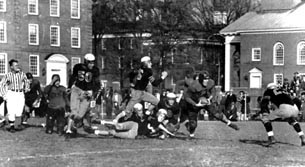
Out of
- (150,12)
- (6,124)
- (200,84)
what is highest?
(150,12)

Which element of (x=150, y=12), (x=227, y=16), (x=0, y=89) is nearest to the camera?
(x=0, y=89)

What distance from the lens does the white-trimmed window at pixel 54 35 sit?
68.9 metres

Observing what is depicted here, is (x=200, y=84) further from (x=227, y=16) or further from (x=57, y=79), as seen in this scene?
(x=227, y=16)

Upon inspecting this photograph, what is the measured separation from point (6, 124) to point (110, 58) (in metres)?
66.4

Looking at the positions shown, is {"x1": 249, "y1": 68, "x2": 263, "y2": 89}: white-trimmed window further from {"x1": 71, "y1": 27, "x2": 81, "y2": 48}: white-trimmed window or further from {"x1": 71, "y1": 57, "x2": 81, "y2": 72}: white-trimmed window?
{"x1": 71, "y1": 27, "x2": 81, "y2": 48}: white-trimmed window

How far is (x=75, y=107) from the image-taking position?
18328 mm

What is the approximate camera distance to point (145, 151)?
1553cm

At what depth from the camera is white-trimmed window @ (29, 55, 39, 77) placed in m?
67.2

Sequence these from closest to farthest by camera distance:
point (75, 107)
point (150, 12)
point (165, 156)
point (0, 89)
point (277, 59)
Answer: point (165, 156), point (75, 107), point (0, 89), point (277, 59), point (150, 12)

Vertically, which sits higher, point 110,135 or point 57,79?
point 57,79

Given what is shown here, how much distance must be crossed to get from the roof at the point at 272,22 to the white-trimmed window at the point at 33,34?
63.2ft

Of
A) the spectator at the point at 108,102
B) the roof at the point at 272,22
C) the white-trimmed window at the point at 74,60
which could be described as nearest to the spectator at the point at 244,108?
the spectator at the point at 108,102

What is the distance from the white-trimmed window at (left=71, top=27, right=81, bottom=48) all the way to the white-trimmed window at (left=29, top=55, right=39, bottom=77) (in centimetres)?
435

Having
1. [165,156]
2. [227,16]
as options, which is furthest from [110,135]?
[227,16]
